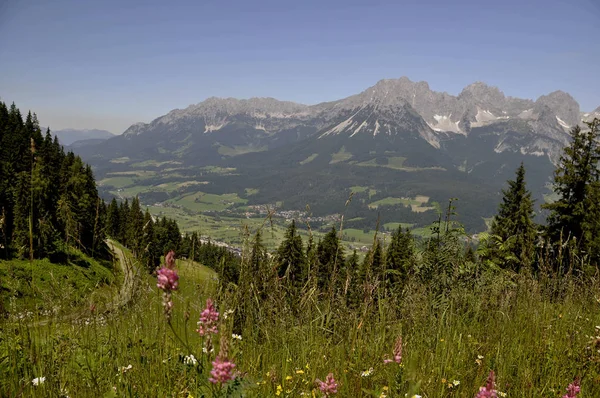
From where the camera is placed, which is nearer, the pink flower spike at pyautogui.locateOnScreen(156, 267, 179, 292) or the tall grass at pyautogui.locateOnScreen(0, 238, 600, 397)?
the pink flower spike at pyautogui.locateOnScreen(156, 267, 179, 292)

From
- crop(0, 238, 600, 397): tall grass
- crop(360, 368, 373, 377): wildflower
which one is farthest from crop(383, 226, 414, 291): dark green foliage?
crop(360, 368, 373, 377): wildflower

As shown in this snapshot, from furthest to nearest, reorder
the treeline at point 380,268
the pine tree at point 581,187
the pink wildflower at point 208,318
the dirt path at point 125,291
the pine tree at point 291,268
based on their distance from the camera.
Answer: the pine tree at point 581,187, the pine tree at point 291,268, the treeline at point 380,268, the dirt path at point 125,291, the pink wildflower at point 208,318

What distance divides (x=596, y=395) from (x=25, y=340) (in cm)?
506

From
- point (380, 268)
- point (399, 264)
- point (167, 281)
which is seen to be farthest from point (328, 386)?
point (399, 264)

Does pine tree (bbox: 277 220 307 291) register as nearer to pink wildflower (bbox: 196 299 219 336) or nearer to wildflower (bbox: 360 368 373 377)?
wildflower (bbox: 360 368 373 377)

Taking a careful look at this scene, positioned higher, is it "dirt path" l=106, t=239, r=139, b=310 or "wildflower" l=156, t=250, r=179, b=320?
"wildflower" l=156, t=250, r=179, b=320

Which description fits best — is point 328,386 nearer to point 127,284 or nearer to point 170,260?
point 170,260

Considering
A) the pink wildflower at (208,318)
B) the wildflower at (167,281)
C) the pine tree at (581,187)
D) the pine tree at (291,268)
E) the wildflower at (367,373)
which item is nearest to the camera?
the wildflower at (167,281)

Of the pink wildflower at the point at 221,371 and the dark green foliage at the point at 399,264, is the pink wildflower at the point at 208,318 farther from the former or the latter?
the dark green foliage at the point at 399,264

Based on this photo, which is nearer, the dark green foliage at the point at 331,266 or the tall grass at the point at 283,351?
the tall grass at the point at 283,351

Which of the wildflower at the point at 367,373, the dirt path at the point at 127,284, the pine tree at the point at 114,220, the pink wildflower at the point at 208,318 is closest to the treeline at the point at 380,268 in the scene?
the wildflower at the point at 367,373

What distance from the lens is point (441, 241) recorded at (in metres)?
7.21

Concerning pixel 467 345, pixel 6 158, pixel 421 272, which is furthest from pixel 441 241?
pixel 6 158

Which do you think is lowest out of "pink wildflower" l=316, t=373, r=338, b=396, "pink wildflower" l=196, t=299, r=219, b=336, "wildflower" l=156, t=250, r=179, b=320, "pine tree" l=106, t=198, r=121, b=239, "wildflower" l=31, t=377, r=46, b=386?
"pine tree" l=106, t=198, r=121, b=239
